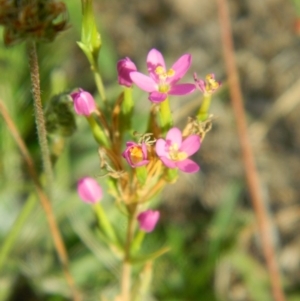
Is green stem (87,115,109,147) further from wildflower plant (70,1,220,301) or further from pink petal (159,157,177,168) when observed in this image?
pink petal (159,157,177,168)

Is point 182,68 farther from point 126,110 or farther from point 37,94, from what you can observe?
point 37,94

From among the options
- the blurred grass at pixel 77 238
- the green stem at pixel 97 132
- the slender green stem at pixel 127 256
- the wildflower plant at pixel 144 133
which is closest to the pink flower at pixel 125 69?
the wildflower plant at pixel 144 133

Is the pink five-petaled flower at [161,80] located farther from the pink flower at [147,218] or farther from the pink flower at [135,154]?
the pink flower at [147,218]

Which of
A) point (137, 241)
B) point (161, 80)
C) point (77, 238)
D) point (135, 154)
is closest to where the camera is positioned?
point (135, 154)

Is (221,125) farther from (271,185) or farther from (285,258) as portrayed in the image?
(285,258)

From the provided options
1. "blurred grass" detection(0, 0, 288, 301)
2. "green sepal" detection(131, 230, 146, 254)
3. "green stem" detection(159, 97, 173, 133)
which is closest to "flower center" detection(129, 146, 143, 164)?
"green stem" detection(159, 97, 173, 133)

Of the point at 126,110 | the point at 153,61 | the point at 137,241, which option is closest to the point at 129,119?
the point at 126,110
